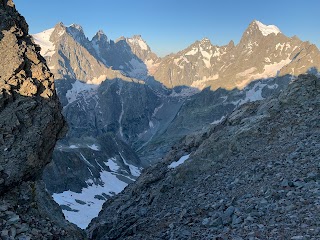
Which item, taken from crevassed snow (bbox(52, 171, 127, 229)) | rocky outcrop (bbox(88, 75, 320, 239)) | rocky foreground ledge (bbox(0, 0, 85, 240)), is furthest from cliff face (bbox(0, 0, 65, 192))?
crevassed snow (bbox(52, 171, 127, 229))

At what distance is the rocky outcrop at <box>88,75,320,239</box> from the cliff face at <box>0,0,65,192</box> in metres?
8.37

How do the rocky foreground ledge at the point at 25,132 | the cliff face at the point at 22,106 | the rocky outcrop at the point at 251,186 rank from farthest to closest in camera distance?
the cliff face at the point at 22,106, the rocky foreground ledge at the point at 25,132, the rocky outcrop at the point at 251,186

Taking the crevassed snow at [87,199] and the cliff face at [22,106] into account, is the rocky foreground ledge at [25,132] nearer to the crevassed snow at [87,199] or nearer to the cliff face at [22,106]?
the cliff face at [22,106]

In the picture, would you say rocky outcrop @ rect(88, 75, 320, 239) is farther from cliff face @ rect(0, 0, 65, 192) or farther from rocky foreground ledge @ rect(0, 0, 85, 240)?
cliff face @ rect(0, 0, 65, 192)

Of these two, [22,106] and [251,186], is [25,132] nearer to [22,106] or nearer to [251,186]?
[22,106]

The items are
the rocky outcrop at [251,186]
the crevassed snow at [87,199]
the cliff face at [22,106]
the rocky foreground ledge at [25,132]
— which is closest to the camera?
the rocky outcrop at [251,186]

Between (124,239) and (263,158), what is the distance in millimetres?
11522

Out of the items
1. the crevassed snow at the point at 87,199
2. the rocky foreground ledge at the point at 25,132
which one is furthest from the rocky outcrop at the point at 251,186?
the crevassed snow at the point at 87,199

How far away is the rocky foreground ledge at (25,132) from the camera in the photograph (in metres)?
17.5

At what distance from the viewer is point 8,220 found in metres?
15.3

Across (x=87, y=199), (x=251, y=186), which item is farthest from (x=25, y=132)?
(x=87, y=199)

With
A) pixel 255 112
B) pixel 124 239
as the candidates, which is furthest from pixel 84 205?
pixel 124 239

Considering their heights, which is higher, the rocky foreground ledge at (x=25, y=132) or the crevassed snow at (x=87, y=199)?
the rocky foreground ledge at (x=25, y=132)

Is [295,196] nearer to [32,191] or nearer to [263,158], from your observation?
[263,158]
